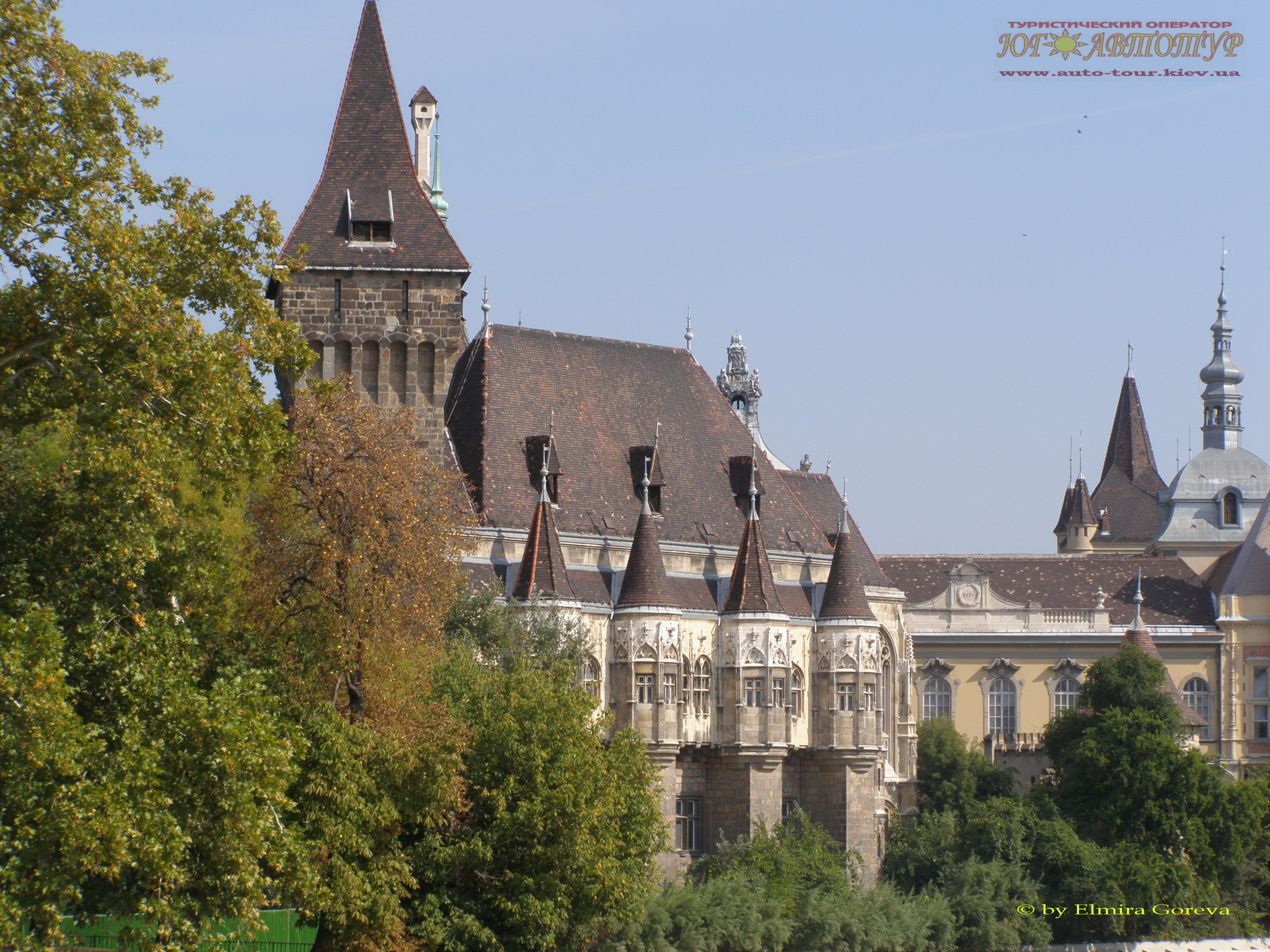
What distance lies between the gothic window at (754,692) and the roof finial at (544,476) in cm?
883

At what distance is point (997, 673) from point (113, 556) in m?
69.6

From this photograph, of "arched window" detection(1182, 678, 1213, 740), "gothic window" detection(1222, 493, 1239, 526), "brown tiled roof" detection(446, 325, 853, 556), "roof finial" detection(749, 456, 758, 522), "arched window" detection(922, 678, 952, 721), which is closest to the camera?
"brown tiled roof" detection(446, 325, 853, 556)

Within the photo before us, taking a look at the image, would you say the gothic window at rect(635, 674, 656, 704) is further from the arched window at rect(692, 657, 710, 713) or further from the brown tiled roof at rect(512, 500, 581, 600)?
the brown tiled roof at rect(512, 500, 581, 600)

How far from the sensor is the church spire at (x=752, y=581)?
7350cm

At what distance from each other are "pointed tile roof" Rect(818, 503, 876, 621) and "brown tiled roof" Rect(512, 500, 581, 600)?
32.6ft

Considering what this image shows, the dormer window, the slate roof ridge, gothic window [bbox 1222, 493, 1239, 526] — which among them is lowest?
the slate roof ridge

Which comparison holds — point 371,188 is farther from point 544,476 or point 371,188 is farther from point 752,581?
point 752,581

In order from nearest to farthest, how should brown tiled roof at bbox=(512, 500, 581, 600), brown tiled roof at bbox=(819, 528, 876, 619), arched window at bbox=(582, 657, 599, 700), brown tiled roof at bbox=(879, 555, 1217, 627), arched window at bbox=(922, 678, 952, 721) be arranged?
1. brown tiled roof at bbox=(512, 500, 581, 600)
2. arched window at bbox=(582, 657, 599, 700)
3. brown tiled roof at bbox=(819, 528, 876, 619)
4. arched window at bbox=(922, 678, 952, 721)
5. brown tiled roof at bbox=(879, 555, 1217, 627)

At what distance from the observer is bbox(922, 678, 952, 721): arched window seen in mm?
100812

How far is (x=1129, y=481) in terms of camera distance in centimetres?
13588

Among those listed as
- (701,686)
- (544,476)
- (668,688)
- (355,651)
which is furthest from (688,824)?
(355,651)

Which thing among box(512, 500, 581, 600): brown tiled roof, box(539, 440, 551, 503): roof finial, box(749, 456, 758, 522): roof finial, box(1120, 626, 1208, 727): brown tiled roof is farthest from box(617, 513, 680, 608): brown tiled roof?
box(1120, 626, 1208, 727): brown tiled roof

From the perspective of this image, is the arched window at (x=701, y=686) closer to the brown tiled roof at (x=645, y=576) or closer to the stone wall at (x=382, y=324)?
the brown tiled roof at (x=645, y=576)

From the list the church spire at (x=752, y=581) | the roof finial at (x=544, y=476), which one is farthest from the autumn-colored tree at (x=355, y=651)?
the church spire at (x=752, y=581)
